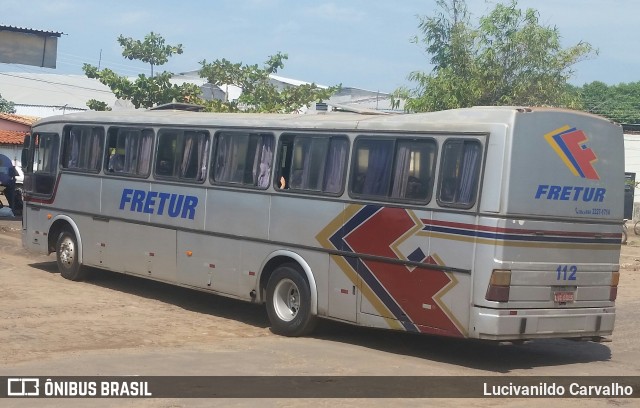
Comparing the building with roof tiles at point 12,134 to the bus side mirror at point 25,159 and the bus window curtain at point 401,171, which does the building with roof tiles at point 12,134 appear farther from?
the bus window curtain at point 401,171

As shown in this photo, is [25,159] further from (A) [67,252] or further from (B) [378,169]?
(B) [378,169]

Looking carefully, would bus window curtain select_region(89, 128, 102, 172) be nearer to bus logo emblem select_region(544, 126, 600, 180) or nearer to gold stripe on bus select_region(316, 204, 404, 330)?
gold stripe on bus select_region(316, 204, 404, 330)

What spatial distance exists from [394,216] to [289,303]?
2359mm

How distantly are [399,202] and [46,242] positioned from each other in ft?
27.7

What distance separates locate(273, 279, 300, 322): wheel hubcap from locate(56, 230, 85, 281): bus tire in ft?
17.4

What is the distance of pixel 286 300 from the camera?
46.5ft

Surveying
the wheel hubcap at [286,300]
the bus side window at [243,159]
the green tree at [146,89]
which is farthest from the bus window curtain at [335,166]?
the green tree at [146,89]

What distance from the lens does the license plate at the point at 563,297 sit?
1209 centimetres

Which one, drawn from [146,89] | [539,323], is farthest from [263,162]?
[146,89]

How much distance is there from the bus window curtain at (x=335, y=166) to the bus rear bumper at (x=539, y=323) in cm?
273

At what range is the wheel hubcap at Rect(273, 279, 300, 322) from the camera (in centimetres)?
1404

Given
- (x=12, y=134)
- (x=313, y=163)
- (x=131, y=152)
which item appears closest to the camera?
(x=313, y=163)

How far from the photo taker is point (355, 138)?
13.4 meters

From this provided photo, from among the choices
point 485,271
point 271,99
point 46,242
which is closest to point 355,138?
point 485,271
